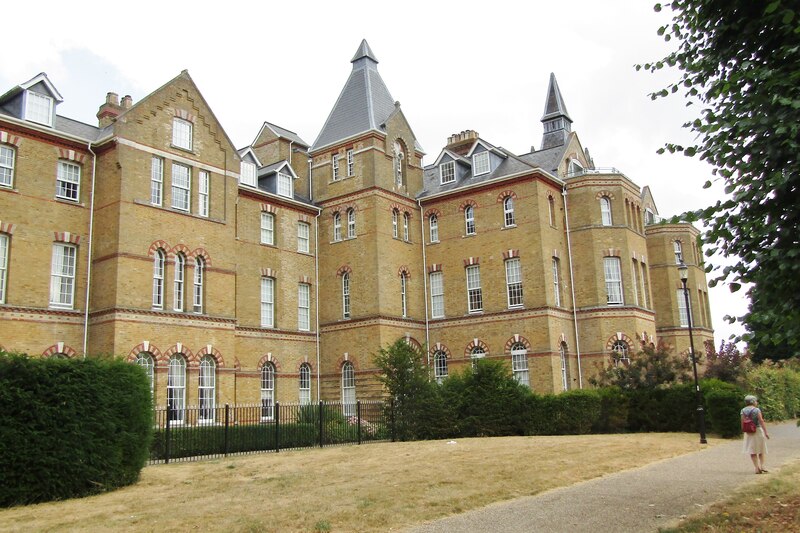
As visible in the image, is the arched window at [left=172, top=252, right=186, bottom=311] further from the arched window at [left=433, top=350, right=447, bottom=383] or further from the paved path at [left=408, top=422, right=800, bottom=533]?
the paved path at [left=408, top=422, right=800, bottom=533]

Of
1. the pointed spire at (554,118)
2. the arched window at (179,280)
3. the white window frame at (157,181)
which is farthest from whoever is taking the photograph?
the pointed spire at (554,118)

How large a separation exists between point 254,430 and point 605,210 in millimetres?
22021

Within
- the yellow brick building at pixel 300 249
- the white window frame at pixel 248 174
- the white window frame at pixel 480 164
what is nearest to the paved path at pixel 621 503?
the yellow brick building at pixel 300 249

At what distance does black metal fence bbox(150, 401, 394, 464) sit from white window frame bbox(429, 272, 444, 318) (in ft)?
26.9

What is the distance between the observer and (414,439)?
26625 millimetres

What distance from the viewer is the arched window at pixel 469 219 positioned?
3747 cm

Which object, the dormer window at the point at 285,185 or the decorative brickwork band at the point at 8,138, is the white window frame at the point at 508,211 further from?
the decorative brickwork band at the point at 8,138

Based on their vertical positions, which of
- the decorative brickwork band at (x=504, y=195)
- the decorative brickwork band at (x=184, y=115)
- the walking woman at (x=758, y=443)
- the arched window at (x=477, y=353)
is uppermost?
the decorative brickwork band at (x=184, y=115)

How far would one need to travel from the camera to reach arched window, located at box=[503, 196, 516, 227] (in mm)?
36100

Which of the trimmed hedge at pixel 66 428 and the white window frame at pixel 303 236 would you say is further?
the white window frame at pixel 303 236

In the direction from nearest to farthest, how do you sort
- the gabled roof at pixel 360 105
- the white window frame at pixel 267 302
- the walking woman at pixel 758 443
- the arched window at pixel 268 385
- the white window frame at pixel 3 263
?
the walking woman at pixel 758 443
the white window frame at pixel 3 263
the arched window at pixel 268 385
the white window frame at pixel 267 302
the gabled roof at pixel 360 105

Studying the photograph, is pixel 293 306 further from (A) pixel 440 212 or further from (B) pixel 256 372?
(A) pixel 440 212

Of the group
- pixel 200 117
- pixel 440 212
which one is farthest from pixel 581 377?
pixel 200 117

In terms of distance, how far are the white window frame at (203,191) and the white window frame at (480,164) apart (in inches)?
580
